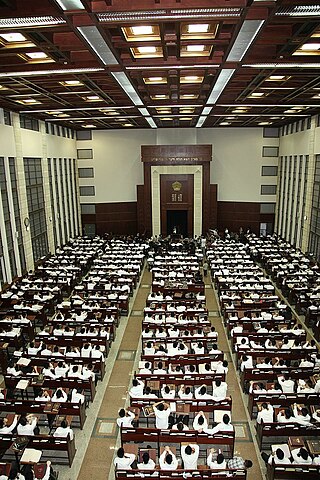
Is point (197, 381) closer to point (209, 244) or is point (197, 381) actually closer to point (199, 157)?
point (209, 244)

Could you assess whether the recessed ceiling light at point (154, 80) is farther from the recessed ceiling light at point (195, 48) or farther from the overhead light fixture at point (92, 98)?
the recessed ceiling light at point (195, 48)

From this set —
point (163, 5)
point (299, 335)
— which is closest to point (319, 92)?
point (299, 335)

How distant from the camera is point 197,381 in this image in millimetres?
10641

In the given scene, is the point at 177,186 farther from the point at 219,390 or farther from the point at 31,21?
the point at 31,21

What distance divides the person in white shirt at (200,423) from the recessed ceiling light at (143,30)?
9375mm

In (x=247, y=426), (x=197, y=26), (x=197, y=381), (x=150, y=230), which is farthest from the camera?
(x=150, y=230)

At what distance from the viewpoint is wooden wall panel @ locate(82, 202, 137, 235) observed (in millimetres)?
33656

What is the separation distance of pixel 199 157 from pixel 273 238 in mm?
8754

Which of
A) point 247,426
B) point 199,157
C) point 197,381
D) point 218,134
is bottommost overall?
point 247,426

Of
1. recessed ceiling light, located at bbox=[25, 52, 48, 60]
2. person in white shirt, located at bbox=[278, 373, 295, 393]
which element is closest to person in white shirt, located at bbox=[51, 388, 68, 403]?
person in white shirt, located at bbox=[278, 373, 295, 393]

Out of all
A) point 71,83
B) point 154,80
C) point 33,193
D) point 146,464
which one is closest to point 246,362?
point 146,464

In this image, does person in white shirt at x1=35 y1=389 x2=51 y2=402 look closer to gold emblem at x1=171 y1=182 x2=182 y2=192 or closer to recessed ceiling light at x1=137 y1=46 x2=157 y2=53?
recessed ceiling light at x1=137 y1=46 x2=157 y2=53

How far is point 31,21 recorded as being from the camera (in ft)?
26.1

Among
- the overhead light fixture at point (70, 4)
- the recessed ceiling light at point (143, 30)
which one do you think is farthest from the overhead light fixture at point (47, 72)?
the overhead light fixture at point (70, 4)
